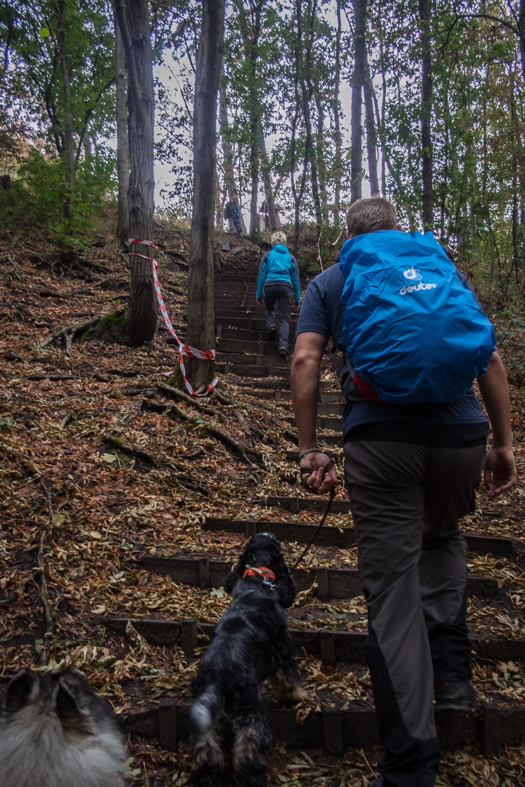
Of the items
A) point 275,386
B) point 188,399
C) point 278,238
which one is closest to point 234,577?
point 188,399

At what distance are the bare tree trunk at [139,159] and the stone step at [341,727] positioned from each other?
6.92 m

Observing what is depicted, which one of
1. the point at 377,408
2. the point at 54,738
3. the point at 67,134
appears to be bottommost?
the point at 54,738

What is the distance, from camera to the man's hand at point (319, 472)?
90.7 inches

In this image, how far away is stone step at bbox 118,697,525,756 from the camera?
2.41 m

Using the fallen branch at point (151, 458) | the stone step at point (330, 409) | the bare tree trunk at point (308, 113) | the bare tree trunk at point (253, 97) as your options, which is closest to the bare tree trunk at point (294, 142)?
the bare tree trunk at point (308, 113)

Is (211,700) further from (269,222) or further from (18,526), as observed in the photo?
(269,222)

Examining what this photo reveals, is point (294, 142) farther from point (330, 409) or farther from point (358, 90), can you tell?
point (330, 409)

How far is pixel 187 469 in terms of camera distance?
5.43 meters

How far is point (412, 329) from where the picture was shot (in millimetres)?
1845

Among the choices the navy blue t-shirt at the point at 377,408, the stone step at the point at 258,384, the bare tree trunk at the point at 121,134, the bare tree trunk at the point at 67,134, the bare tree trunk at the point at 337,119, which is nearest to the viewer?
the navy blue t-shirt at the point at 377,408

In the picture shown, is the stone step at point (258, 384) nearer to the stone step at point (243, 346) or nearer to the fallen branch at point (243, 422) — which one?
the stone step at point (243, 346)

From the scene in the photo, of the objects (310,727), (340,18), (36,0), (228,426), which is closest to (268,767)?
(310,727)

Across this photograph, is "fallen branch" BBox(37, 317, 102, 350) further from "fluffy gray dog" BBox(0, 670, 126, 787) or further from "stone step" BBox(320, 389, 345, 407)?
"fluffy gray dog" BBox(0, 670, 126, 787)

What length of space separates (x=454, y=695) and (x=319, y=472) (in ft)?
3.88
